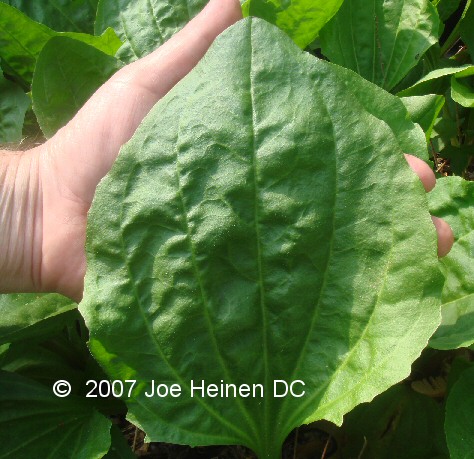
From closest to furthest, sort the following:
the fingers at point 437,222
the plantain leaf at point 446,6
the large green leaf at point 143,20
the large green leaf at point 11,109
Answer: the fingers at point 437,222 < the large green leaf at point 143,20 < the large green leaf at point 11,109 < the plantain leaf at point 446,6

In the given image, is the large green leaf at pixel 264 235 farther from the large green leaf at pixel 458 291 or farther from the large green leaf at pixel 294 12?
the large green leaf at pixel 294 12

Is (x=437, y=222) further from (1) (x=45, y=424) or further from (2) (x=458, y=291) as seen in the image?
(1) (x=45, y=424)

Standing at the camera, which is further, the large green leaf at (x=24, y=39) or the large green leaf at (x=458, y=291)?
the large green leaf at (x=24, y=39)

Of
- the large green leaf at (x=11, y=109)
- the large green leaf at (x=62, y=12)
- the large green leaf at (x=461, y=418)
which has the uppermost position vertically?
the large green leaf at (x=62, y=12)

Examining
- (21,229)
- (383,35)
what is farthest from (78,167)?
(383,35)

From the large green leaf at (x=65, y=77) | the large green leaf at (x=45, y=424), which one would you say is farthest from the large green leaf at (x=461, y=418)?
the large green leaf at (x=65, y=77)

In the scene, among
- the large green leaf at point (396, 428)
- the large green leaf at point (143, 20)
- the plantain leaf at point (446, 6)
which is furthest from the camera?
the plantain leaf at point (446, 6)
